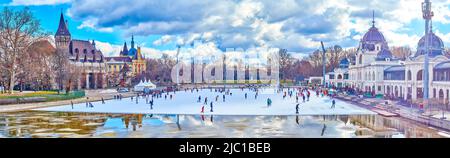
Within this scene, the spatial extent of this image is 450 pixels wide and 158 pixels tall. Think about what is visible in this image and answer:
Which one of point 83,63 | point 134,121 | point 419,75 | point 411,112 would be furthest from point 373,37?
point 134,121

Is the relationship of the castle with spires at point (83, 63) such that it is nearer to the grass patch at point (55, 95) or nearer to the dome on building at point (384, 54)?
the grass patch at point (55, 95)

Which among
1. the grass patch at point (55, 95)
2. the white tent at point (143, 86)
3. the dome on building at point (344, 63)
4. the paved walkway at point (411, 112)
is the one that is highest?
the dome on building at point (344, 63)

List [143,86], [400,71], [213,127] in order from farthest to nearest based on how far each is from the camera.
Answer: [143,86], [400,71], [213,127]

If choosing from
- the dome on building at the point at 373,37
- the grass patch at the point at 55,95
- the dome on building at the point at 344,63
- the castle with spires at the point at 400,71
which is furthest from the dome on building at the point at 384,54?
the grass patch at the point at 55,95

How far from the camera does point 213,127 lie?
481 inches

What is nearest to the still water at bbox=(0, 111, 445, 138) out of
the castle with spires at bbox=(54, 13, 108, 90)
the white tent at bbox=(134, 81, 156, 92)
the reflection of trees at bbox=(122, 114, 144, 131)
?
the reflection of trees at bbox=(122, 114, 144, 131)

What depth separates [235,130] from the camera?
11305 millimetres

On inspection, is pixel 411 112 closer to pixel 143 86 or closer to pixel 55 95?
pixel 55 95

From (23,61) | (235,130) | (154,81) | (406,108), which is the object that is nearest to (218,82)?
(154,81)

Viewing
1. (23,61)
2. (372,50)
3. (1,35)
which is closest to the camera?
(1,35)

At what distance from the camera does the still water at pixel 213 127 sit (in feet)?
34.8

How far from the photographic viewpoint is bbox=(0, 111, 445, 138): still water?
10.6 metres
